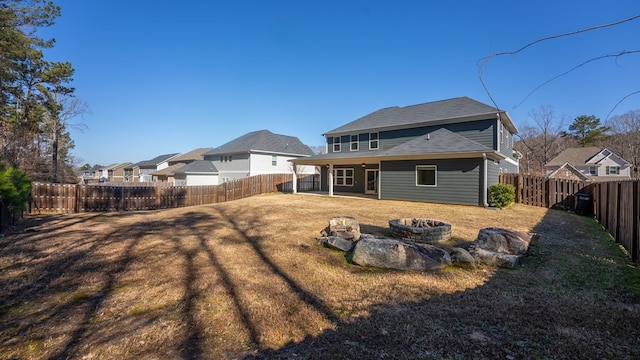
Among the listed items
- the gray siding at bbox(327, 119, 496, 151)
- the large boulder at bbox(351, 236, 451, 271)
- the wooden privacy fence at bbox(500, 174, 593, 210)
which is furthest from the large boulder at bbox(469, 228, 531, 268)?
the gray siding at bbox(327, 119, 496, 151)

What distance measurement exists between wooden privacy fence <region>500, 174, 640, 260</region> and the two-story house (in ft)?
A: 62.6

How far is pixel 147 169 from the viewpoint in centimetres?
4728

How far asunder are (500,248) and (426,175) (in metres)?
9.54

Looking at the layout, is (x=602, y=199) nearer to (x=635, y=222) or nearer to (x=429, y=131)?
(x=635, y=222)

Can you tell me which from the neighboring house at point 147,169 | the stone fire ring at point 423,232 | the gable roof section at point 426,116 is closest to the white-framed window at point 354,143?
the gable roof section at point 426,116

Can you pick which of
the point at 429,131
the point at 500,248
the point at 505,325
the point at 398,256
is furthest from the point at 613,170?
the point at 505,325

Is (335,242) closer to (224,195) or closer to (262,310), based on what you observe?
(262,310)

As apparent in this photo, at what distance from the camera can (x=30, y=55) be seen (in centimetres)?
1814

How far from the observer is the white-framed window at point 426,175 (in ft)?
46.7

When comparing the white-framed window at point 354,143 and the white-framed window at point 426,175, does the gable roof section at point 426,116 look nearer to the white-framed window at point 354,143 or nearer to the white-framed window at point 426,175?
the white-framed window at point 354,143

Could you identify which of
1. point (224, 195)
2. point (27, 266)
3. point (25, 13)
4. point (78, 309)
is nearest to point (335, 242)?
point (78, 309)

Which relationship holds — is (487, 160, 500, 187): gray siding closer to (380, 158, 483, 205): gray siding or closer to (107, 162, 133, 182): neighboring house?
(380, 158, 483, 205): gray siding

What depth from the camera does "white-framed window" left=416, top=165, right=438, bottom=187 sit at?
14.2m

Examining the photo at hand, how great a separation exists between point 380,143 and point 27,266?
17.8 m
